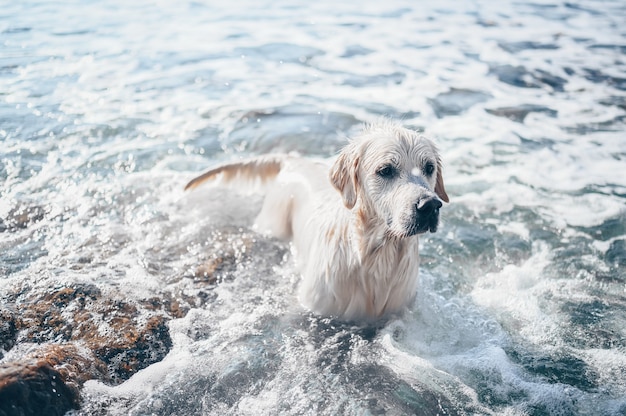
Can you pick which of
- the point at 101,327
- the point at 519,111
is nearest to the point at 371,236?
the point at 101,327

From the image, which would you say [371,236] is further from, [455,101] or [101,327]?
[455,101]

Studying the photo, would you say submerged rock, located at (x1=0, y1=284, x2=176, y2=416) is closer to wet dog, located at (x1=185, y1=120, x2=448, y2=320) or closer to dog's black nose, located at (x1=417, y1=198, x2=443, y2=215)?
wet dog, located at (x1=185, y1=120, x2=448, y2=320)

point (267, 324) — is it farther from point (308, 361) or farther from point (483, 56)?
point (483, 56)

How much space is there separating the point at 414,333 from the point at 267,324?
1.08 m

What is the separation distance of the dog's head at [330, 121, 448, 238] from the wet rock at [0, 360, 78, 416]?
2127 mm

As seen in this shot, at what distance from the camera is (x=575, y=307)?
14.3 feet

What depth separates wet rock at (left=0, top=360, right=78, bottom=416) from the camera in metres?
2.77

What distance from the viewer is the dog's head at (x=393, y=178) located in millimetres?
3482

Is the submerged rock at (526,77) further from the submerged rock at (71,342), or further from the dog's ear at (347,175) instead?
the submerged rock at (71,342)

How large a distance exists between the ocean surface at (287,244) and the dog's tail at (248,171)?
1.23ft

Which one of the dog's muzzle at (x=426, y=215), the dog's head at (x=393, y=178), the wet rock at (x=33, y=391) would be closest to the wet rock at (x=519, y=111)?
the dog's head at (x=393, y=178)

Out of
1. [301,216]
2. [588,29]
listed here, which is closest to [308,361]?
[301,216]

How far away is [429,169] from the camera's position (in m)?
3.85

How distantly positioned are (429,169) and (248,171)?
2418mm
